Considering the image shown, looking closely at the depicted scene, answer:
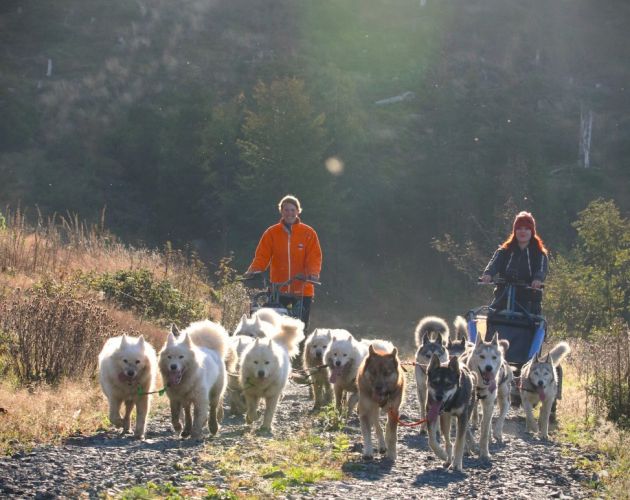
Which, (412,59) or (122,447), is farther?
(412,59)

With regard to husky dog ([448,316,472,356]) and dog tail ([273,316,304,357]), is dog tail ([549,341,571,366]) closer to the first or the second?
husky dog ([448,316,472,356])

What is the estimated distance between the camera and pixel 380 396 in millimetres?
7645

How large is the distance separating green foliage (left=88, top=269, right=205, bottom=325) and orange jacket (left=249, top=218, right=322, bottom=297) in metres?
3.61

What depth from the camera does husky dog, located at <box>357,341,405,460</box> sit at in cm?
762

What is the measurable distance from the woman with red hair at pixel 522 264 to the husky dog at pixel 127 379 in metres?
4.09

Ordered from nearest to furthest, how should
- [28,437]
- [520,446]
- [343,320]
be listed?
1. [28,437]
2. [520,446]
3. [343,320]

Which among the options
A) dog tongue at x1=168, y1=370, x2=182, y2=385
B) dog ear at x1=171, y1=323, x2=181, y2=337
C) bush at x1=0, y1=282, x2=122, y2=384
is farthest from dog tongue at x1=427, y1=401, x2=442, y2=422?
bush at x1=0, y1=282, x2=122, y2=384

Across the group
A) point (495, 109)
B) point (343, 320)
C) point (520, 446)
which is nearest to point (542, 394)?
point (520, 446)

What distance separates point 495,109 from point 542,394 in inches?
1364

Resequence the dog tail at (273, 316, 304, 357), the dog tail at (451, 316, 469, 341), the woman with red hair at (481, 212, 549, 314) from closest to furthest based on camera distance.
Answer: the dog tail at (273, 316, 304, 357)
the woman with red hair at (481, 212, 549, 314)
the dog tail at (451, 316, 469, 341)

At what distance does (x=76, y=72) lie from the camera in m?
43.1

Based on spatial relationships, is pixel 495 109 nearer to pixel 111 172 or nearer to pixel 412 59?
pixel 412 59

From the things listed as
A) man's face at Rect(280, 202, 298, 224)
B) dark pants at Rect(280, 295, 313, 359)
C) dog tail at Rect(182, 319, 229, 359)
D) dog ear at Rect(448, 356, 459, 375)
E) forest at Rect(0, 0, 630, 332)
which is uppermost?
forest at Rect(0, 0, 630, 332)

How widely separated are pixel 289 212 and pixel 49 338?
11.0 ft
